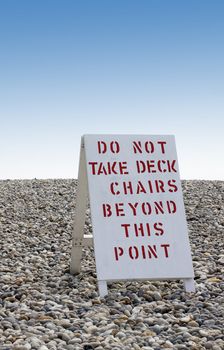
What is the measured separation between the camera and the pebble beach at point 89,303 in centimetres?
505

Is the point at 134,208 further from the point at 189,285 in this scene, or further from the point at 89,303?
the point at 89,303

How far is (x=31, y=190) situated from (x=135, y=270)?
26.0 ft

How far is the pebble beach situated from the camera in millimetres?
5047

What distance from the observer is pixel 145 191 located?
6848 mm

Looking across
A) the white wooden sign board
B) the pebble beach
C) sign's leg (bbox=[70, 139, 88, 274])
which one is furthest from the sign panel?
the pebble beach

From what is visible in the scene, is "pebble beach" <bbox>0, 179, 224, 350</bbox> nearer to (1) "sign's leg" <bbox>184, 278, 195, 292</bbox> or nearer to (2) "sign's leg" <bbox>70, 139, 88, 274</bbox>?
(1) "sign's leg" <bbox>184, 278, 195, 292</bbox>

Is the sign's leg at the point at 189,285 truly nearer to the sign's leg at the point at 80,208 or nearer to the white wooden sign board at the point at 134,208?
the white wooden sign board at the point at 134,208

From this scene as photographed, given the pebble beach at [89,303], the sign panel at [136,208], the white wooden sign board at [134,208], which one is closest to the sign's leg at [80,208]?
the white wooden sign board at [134,208]

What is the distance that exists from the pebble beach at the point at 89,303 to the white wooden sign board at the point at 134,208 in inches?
11.1

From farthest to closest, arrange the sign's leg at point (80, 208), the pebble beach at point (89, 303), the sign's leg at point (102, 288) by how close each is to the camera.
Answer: the sign's leg at point (80, 208), the sign's leg at point (102, 288), the pebble beach at point (89, 303)

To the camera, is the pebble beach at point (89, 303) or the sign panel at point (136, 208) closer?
the pebble beach at point (89, 303)

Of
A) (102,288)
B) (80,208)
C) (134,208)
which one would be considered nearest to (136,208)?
(134,208)

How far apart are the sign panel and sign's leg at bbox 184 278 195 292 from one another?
0.05 m

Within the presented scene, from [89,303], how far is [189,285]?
1.22 metres
